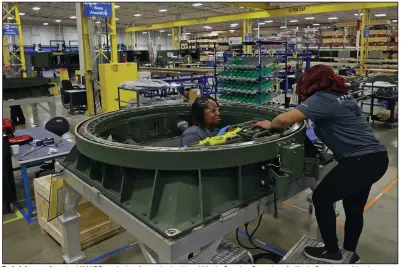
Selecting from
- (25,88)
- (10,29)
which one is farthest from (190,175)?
(10,29)

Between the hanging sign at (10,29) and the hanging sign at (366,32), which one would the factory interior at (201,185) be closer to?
the hanging sign at (10,29)

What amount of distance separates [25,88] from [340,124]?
5975 mm

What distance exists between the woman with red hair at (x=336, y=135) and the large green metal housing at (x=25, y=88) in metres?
5.51

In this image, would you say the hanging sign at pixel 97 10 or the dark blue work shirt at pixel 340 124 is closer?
the dark blue work shirt at pixel 340 124

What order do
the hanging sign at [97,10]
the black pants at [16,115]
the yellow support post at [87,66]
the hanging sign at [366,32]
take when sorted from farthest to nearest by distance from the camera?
1. the hanging sign at [366,32]
2. the yellow support post at [87,66]
3. the hanging sign at [97,10]
4. the black pants at [16,115]

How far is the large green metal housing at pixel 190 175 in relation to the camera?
1625 millimetres

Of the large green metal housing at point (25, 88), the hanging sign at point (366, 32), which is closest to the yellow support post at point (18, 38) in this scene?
the large green metal housing at point (25, 88)

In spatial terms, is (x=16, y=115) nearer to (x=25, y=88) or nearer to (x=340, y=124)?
(x=25, y=88)

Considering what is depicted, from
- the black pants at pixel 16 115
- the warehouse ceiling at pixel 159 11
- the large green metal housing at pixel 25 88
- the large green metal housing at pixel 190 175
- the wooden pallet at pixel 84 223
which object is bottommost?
the wooden pallet at pixel 84 223

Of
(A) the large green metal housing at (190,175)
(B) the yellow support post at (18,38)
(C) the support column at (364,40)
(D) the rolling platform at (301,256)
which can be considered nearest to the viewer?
(A) the large green metal housing at (190,175)

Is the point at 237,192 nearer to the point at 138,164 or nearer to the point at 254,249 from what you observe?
the point at 138,164

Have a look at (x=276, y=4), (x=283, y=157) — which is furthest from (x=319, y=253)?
(x=276, y=4)

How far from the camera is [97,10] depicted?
8641 millimetres

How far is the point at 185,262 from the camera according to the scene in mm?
1539
